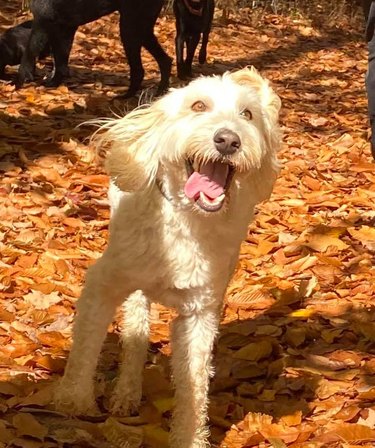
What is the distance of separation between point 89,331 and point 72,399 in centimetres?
33

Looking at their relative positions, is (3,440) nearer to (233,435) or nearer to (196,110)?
(233,435)

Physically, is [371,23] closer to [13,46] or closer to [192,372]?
[192,372]

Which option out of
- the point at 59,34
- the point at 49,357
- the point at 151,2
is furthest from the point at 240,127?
the point at 59,34

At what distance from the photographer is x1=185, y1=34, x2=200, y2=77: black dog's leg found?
36.1 ft

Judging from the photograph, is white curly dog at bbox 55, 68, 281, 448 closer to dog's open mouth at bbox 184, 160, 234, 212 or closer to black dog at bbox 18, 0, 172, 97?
dog's open mouth at bbox 184, 160, 234, 212

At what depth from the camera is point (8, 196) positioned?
6.05 meters

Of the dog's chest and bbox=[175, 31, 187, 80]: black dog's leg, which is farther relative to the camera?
bbox=[175, 31, 187, 80]: black dog's leg

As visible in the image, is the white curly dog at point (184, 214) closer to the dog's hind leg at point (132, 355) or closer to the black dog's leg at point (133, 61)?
the dog's hind leg at point (132, 355)

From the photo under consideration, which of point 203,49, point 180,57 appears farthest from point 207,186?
point 203,49

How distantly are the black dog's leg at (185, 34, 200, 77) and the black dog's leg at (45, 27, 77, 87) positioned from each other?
63.0 inches

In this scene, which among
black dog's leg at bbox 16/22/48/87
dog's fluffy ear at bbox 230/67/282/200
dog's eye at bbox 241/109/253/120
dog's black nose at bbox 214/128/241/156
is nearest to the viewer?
dog's black nose at bbox 214/128/241/156

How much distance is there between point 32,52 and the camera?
998 cm

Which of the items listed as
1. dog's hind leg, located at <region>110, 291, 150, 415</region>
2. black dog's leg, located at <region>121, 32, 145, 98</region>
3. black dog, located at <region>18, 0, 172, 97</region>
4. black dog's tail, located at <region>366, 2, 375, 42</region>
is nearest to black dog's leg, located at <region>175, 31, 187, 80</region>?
black dog, located at <region>18, 0, 172, 97</region>

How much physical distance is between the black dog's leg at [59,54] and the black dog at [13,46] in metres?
0.21
